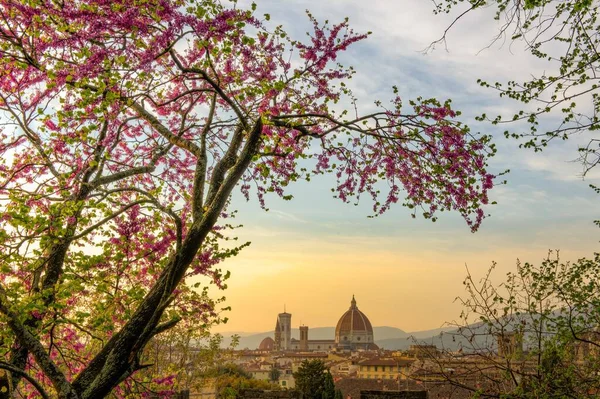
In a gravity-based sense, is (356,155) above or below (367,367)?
above

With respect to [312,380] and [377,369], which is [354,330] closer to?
[377,369]

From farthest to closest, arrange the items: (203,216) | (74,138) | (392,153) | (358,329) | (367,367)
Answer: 1. (358,329)
2. (367,367)
3. (392,153)
4. (74,138)
5. (203,216)

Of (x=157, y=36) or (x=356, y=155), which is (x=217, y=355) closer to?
(x=356, y=155)

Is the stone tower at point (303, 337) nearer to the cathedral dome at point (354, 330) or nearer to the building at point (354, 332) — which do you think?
the cathedral dome at point (354, 330)

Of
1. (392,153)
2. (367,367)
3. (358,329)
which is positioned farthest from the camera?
(358,329)

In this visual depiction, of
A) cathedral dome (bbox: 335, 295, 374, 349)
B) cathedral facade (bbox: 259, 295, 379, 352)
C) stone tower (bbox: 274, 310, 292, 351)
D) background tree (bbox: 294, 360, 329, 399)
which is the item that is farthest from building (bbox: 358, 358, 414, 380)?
stone tower (bbox: 274, 310, 292, 351)

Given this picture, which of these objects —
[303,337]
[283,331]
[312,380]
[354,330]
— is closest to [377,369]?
[312,380]

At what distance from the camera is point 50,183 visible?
8492mm

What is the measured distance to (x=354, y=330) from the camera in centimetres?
14688

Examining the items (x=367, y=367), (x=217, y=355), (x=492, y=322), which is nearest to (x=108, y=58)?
(x=492, y=322)

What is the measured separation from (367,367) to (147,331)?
7303cm

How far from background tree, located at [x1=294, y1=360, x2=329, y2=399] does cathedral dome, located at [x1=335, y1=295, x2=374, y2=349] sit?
98231 millimetres

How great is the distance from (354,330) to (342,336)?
14.0 ft

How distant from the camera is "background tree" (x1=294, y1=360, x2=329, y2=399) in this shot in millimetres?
44719
